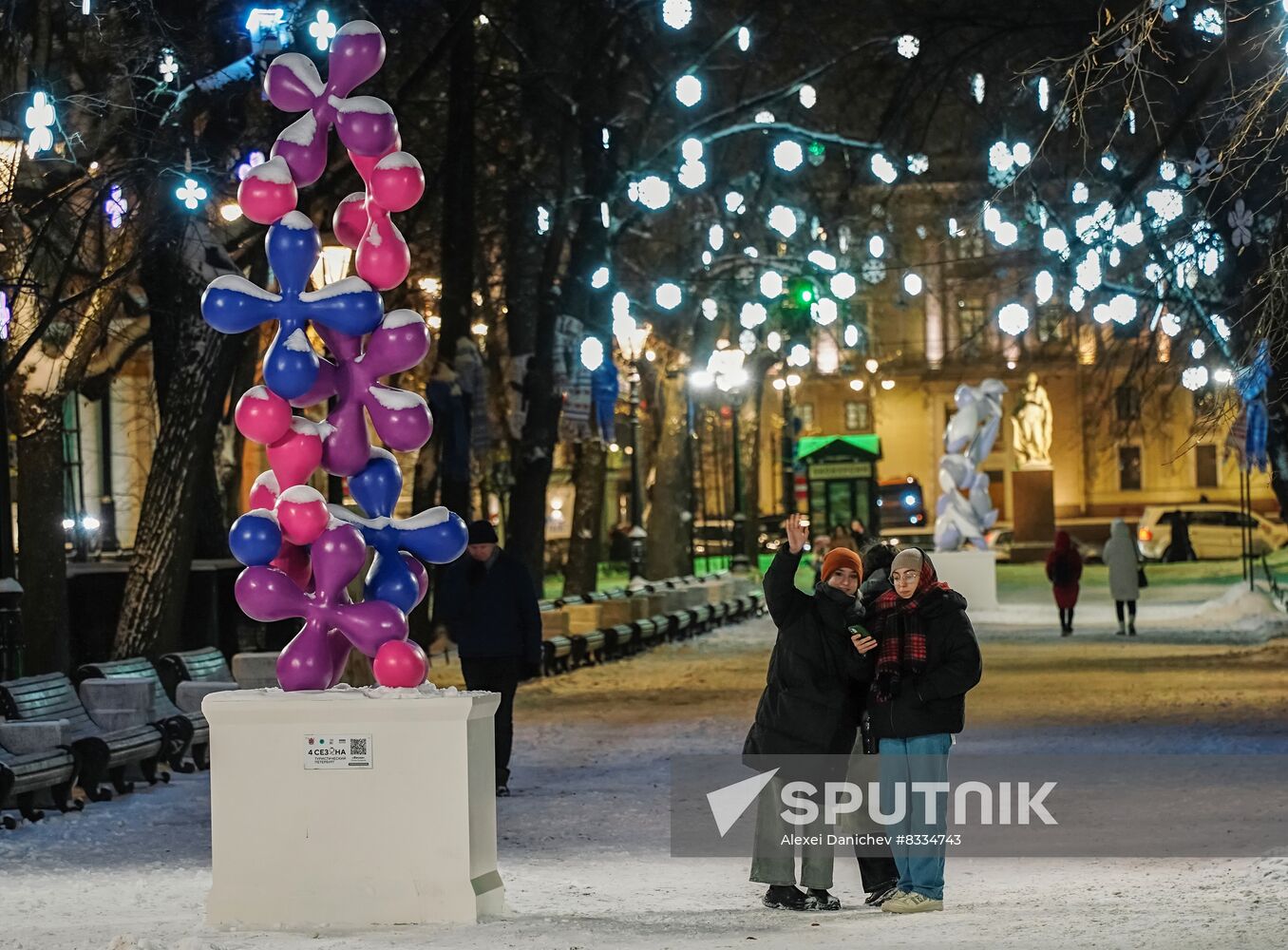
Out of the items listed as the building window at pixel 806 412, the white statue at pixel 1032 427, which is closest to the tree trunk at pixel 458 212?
the white statue at pixel 1032 427

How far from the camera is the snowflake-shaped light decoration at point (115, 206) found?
59.9ft

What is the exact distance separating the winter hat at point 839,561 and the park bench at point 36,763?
6055 mm

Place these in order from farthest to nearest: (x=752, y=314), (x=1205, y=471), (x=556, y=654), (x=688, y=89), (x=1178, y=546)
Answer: (x=1205, y=471)
(x=1178, y=546)
(x=752, y=314)
(x=688, y=89)
(x=556, y=654)

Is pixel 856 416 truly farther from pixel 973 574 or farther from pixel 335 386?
pixel 335 386

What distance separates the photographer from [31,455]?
2242 centimetres

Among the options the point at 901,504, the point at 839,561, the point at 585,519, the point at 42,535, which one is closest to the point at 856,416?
the point at 901,504

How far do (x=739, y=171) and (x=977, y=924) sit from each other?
31.8 m

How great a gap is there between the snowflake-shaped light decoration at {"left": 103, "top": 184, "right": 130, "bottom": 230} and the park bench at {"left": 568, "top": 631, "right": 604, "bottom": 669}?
9.33 meters

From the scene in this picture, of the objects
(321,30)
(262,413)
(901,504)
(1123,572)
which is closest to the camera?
(262,413)

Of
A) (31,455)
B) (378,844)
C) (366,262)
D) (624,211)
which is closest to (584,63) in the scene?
(624,211)

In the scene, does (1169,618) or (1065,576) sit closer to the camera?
(1065,576)

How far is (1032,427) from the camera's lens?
6456 cm

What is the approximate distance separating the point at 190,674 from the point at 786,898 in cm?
927

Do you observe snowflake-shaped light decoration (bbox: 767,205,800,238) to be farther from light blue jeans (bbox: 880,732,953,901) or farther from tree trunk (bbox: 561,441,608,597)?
light blue jeans (bbox: 880,732,953,901)
